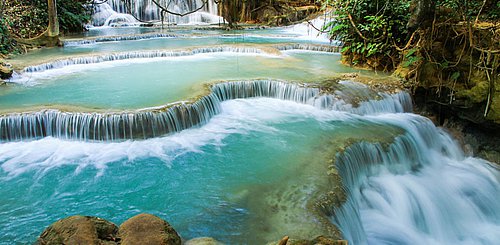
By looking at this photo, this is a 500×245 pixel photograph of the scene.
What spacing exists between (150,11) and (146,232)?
21388mm

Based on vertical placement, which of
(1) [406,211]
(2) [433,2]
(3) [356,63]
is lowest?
(1) [406,211]

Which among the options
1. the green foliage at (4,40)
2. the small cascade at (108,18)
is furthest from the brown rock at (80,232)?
the small cascade at (108,18)

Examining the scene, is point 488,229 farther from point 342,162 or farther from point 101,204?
point 101,204

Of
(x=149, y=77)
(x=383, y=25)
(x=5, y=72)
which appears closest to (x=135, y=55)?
(x=149, y=77)

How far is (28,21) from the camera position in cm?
1346

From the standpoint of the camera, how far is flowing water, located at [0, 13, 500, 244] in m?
3.67

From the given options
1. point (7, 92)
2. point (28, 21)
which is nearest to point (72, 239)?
point (7, 92)

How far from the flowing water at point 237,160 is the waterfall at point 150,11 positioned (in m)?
13.2

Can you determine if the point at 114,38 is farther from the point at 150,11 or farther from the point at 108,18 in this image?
the point at 150,11

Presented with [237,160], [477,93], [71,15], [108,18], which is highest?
[108,18]

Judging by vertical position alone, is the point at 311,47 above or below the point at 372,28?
below

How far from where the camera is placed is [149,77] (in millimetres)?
7980

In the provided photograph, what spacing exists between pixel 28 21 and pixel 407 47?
1351 cm

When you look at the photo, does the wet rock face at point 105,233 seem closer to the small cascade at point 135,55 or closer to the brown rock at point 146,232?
the brown rock at point 146,232
